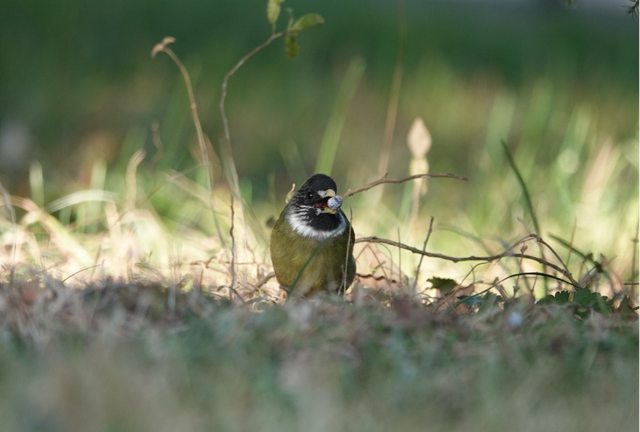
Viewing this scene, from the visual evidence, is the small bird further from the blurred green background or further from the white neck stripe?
the blurred green background

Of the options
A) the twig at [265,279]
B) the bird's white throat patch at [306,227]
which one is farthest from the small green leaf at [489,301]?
the twig at [265,279]

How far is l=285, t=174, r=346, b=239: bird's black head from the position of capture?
378cm

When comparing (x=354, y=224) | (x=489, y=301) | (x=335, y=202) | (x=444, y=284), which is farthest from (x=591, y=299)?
(x=354, y=224)

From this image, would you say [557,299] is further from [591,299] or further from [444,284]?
[444,284]

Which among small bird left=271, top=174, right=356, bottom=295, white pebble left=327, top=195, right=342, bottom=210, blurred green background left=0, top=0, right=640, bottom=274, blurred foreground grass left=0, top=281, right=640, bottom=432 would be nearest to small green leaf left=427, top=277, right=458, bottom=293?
small bird left=271, top=174, right=356, bottom=295

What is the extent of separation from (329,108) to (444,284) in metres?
4.36

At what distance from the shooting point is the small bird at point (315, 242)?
368 cm

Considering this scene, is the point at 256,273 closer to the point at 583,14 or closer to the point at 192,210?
the point at 192,210

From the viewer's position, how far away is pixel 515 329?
9.25 feet

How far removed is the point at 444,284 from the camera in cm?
367

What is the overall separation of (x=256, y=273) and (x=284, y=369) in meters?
1.71

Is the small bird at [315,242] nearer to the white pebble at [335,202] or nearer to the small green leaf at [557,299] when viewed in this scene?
the white pebble at [335,202]

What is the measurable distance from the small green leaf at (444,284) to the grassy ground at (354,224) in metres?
0.01

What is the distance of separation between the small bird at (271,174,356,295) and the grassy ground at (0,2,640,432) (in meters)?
0.11
